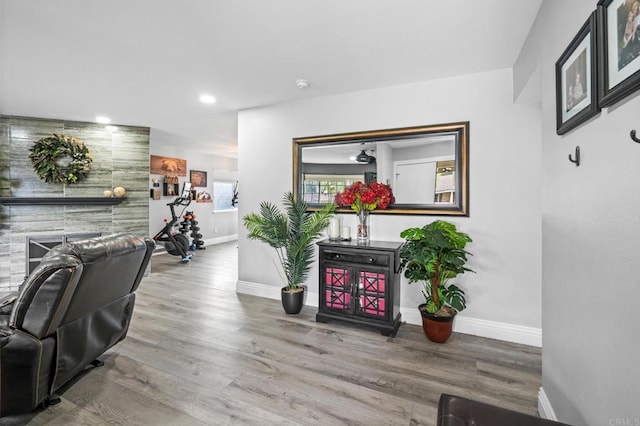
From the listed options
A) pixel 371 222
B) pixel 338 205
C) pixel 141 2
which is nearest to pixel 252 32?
pixel 141 2

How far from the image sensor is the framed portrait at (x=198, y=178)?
24.5 ft

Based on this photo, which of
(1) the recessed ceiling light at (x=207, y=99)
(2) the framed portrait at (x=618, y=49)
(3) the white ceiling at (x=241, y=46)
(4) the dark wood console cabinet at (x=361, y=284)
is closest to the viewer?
(2) the framed portrait at (x=618, y=49)

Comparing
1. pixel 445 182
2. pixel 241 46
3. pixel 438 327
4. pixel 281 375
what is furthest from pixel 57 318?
pixel 445 182

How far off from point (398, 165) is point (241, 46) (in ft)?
6.08

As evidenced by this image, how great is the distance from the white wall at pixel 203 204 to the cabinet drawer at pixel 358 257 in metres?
4.64

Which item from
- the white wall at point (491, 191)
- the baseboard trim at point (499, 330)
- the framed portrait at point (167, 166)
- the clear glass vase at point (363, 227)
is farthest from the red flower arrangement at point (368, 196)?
the framed portrait at point (167, 166)

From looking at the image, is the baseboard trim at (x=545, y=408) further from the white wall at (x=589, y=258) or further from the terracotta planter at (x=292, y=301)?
the terracotta planter at (x=292, y=301)

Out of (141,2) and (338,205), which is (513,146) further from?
(141,2)

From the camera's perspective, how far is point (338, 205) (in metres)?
3.36

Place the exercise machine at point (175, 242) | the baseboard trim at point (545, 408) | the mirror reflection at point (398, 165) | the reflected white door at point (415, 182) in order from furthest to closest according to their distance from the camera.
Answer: the exercise machine at point (175, 242), the reflected white door at point (415, 182), the mirror reflection at point (398, 165), the baseboard trim at point (545, 408)

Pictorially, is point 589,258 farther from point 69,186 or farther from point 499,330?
point 69,186

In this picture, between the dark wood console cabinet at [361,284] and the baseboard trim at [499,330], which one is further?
the dark wood console cabinet at [361,284]

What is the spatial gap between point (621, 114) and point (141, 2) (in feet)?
8.19

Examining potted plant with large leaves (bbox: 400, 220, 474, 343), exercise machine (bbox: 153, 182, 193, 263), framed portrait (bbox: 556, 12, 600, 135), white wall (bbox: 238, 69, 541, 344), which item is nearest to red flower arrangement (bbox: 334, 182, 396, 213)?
white wall (bbox: 238, 69, 541, 344)
